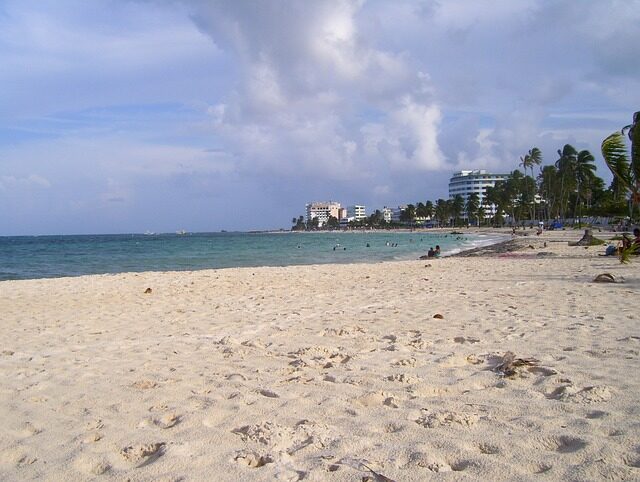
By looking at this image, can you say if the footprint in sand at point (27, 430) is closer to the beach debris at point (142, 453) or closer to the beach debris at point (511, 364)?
the beach debris at point (142, 453)

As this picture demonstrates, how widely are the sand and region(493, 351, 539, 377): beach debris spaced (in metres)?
0.04

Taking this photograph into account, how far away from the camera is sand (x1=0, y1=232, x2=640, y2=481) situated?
9.02ft

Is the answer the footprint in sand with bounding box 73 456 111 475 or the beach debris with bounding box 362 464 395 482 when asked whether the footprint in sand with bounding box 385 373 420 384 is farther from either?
the footprint in sand with bounding box 73 456 111 475

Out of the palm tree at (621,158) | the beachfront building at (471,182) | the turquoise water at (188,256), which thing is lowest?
the turquoise water at (188,256)

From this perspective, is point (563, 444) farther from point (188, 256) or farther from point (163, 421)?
point (188, 256)

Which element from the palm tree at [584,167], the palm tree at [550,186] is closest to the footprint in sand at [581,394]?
the palm tree at [584,167]

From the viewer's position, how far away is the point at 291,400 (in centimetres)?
379

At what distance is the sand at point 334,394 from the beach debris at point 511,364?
0.04 meters

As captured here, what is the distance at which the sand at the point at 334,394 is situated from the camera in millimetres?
2748

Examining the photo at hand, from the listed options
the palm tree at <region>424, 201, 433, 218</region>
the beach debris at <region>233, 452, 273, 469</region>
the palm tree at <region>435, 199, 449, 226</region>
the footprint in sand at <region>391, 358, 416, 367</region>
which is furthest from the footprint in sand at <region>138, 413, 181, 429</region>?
the palm tree at <region>424, 201, 433, 218</region>

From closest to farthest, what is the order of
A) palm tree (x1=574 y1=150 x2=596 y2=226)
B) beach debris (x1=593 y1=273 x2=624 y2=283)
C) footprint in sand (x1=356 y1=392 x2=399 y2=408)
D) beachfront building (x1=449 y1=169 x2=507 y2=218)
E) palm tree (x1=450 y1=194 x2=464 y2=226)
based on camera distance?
footprint in sand (x1=356 y1=392 x2=399 y2=408)
beach debris (x1=593 y1=273 x2=624 y2=283)
palm tree (x1=574 y1=150 x2=596 y2=226)
palm tree (x1=450 y1=194 x2=464 y2=226)
beachfront building (x1=449 y1=169 x2=507 y2=218)

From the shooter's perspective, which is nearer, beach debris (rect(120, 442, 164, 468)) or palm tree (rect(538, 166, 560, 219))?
beach debris (rect(120, 442, 164, 468))

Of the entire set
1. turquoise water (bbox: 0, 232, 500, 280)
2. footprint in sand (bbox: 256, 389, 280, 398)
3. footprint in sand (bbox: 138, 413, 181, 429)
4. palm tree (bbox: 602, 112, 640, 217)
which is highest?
palm tree (bbox: 602, 112, 640, 217)

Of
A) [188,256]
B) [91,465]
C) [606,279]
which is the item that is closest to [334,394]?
[91,465]
